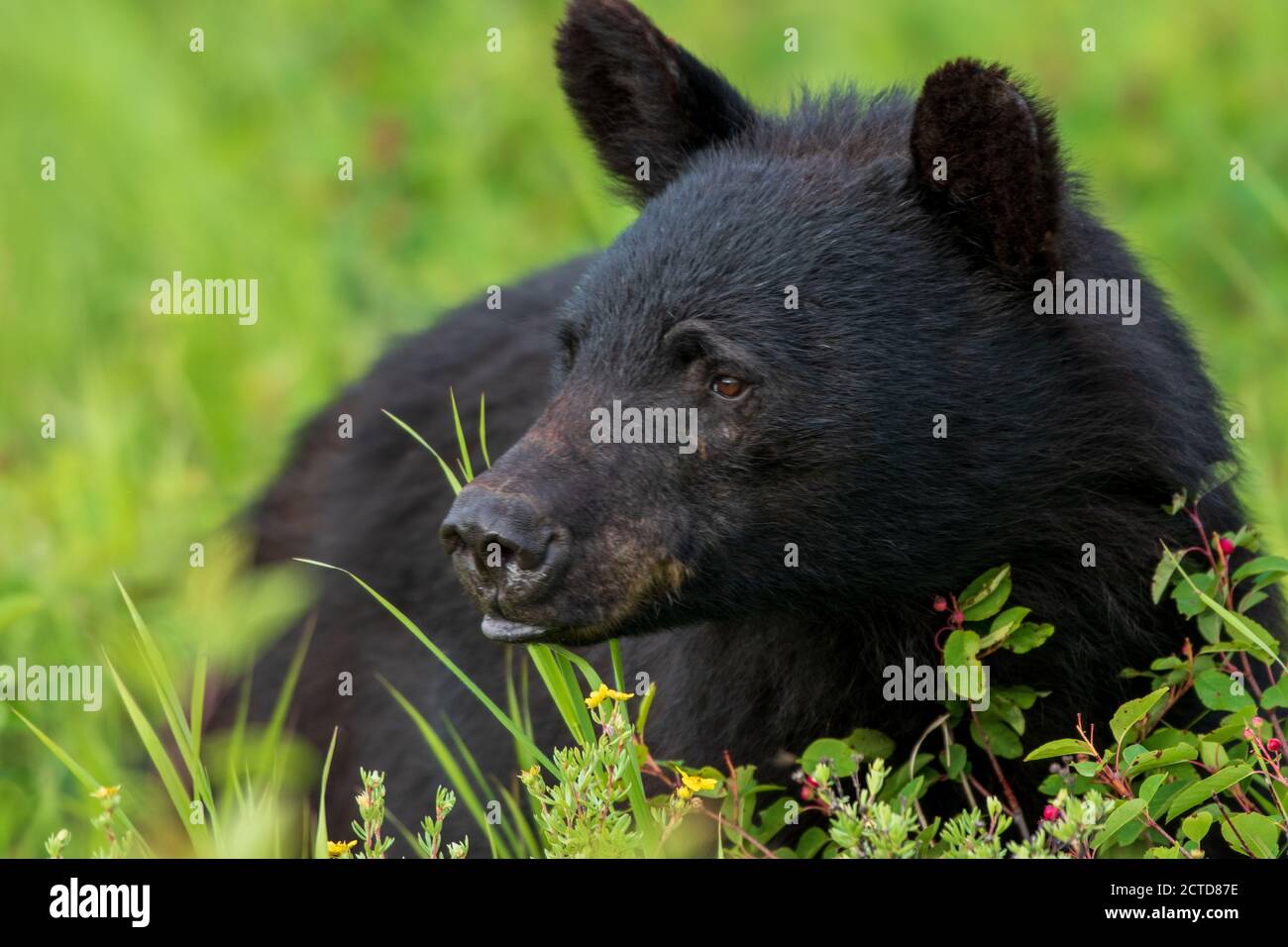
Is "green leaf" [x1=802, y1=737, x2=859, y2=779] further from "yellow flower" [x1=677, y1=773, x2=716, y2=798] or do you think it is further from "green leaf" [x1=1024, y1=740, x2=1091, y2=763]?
"green leaf" [x1=1024, y1=740, x2=1091, y2=763]

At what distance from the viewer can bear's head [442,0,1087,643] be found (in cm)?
351

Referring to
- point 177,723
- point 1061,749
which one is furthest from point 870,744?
point 177,723

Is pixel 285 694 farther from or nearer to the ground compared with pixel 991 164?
nearer to the ground

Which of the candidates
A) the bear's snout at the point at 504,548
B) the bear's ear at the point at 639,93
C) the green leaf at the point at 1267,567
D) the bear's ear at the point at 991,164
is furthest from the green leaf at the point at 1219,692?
the bear's ear at the point at 639,93

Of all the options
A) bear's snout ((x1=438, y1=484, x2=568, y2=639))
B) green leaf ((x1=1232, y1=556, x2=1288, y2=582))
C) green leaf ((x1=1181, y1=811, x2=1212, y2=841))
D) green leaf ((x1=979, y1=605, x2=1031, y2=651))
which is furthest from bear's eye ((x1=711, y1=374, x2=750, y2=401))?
green leaf ((x1=1181, y1=811, x2=1212, y2=841))

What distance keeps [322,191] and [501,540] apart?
6751 mm

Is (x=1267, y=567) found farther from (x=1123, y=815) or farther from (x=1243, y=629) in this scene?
(x=1123, y=815)

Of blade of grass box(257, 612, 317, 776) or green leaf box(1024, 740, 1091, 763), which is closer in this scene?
green leaf box(1024, 740, 1091, 763)

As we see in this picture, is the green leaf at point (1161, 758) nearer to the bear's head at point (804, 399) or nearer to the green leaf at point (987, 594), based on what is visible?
the green leaf at point (987, 594)

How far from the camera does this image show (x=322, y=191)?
9.74 metres

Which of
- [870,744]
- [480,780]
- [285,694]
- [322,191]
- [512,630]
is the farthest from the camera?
[322,191]

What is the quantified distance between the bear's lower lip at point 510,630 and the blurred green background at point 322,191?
7.90 ft

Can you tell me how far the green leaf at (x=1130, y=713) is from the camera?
11.1 feet
